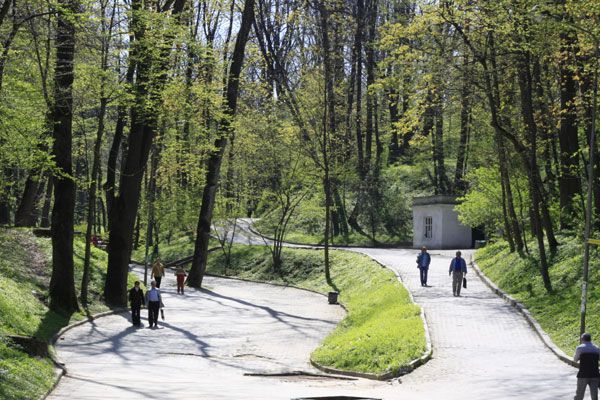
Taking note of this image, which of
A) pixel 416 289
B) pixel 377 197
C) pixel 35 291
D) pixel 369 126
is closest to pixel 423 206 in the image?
pixel 377 197

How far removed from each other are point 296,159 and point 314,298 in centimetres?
1178

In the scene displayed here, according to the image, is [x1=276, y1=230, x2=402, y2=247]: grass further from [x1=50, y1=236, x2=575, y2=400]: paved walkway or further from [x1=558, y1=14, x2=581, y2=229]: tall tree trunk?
[x1=558, y1=14, x2=581, y2=229]: tall tree trunk

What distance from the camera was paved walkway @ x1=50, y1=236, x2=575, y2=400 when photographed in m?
15.5

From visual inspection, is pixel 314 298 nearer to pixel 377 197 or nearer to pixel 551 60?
pixel 551 60

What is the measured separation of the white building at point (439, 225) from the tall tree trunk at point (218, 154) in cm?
1546

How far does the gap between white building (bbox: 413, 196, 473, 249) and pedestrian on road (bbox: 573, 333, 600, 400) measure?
3631 centimetres

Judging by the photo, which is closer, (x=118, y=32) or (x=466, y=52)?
(x=118, y=32)

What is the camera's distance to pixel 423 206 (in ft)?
167

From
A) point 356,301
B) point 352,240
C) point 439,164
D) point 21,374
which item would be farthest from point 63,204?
point 439,164

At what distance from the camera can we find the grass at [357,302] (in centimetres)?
1945

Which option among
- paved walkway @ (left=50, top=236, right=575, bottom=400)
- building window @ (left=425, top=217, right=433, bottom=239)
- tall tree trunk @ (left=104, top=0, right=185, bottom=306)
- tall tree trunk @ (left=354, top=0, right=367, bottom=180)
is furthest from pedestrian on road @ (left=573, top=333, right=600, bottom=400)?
tall tree trunk @ (left=354, top=0, right=367, bottom=180)

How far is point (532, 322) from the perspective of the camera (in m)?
22.4

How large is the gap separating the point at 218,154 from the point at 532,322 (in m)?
19.1

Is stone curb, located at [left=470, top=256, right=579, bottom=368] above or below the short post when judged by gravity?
above
